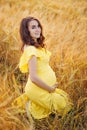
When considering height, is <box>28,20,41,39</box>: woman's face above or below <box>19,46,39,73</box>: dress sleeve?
above

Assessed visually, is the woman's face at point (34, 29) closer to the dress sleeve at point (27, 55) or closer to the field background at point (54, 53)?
the dress sleeve at point (27, 55)

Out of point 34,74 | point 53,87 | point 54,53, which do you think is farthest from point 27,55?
point 54,53

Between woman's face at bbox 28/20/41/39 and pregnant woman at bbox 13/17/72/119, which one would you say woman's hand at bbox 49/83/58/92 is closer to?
pregnant woman at bbox 13/17/72/119

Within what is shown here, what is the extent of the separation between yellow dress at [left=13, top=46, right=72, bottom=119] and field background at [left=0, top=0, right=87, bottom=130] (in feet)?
0.22

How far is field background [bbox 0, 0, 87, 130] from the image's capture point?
2994 millimetres

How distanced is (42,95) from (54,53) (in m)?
0.59

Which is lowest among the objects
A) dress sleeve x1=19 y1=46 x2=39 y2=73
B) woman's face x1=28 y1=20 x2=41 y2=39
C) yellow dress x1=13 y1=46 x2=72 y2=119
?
yellow dress x1=13 y1=46 x2=72 y2=119

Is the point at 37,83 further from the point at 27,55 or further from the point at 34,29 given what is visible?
the point at 34,29

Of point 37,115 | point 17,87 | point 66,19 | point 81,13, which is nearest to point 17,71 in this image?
point 17,87

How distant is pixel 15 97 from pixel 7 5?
6.20 ft

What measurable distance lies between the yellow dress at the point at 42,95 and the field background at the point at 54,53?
7 centimetres

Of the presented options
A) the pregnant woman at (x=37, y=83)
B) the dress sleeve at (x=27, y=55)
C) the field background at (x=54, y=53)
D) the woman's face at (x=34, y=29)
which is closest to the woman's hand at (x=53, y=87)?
the pregnant woman at (x=37, y=83)

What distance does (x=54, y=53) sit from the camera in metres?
3.61

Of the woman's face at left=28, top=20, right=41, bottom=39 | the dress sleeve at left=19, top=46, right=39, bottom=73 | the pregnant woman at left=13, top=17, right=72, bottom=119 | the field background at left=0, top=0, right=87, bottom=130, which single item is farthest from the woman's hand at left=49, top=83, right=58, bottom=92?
the woman's face at left=28, top=20, right=41, bottom=39
